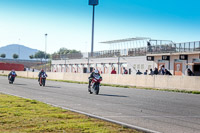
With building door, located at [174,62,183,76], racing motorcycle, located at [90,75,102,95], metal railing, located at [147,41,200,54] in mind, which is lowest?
racing motorcycle, located at [90,75,102,95]

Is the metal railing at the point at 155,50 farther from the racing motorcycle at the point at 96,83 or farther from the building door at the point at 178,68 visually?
the racing motorcycle at the point at 96,83

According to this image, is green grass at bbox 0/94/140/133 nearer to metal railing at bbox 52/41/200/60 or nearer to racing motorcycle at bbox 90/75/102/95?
racing motorcycle at bbox 90/75/102/95

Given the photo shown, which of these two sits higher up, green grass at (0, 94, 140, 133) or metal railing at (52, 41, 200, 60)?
metal railing at (52, 41, 200, 60)

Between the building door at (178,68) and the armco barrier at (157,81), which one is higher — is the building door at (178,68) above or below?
above

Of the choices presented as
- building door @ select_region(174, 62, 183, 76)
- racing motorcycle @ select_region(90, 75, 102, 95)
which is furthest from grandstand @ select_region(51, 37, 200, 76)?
racing motorcycle @ select_region(90, 75, 102, 95)

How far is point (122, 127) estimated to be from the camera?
8.34m

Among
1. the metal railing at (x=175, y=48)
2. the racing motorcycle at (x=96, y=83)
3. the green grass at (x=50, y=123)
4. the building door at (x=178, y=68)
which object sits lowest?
the green grass at (x=50, y=123)

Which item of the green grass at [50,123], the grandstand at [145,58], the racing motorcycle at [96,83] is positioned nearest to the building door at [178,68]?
the grandstand at [145,58]

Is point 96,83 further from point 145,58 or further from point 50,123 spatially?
point 145,58

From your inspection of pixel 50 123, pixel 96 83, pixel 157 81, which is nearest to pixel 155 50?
pixel 157 81

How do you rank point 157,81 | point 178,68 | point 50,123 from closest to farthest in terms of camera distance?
point 50,123 < point 157,81 < point 178,68

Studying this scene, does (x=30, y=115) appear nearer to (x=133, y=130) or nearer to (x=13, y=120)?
A: (x=13, y=120)

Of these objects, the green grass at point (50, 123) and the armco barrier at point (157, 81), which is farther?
the armco barrier at point (157, 81)

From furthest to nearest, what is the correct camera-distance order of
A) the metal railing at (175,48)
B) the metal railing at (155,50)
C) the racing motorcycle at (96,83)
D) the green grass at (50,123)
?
the metal railing at (155,50), the metal railing at (175,48), the racing motorcycle at (96,83), the green grass at (50,123)
